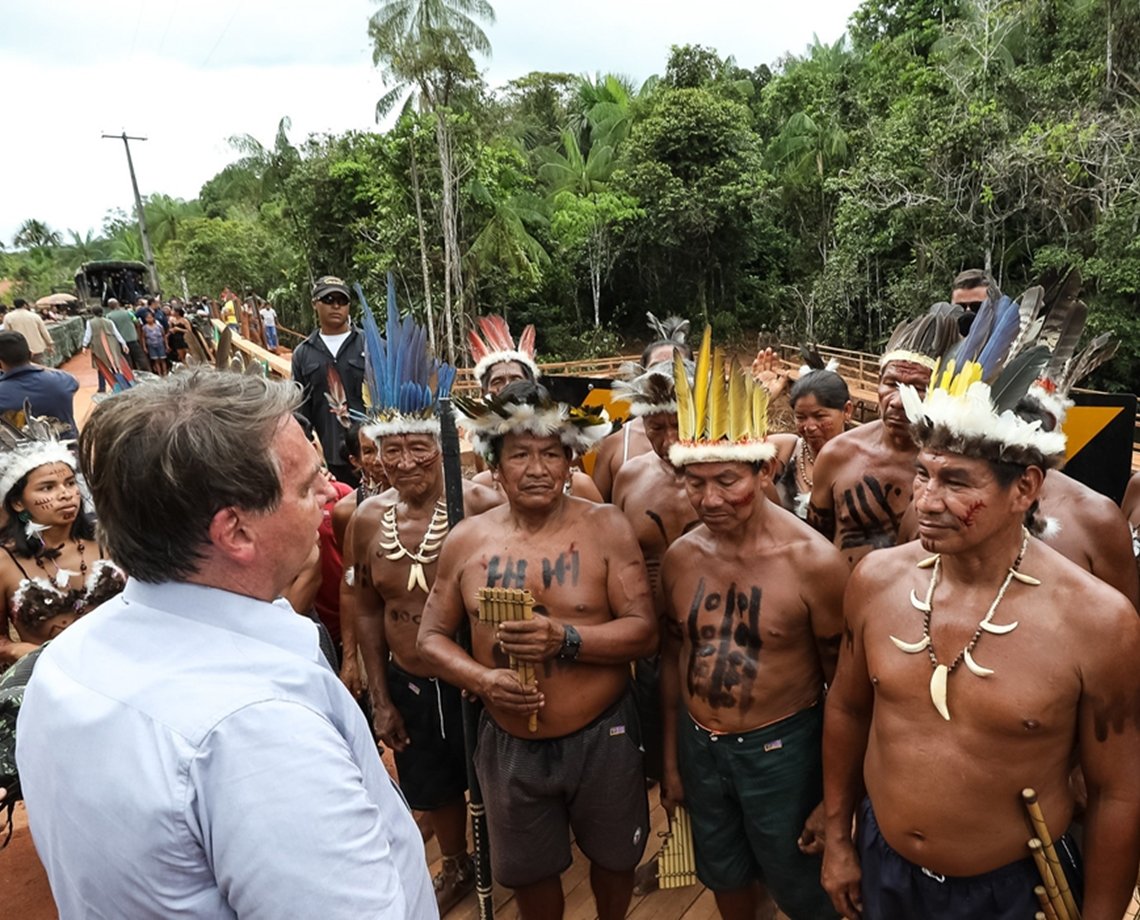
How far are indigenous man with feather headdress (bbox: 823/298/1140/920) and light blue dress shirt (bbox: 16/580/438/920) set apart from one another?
1531 millimetres

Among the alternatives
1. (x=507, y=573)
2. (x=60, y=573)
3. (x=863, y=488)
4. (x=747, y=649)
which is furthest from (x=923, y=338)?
(x=60, y=573)

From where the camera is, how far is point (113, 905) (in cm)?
122

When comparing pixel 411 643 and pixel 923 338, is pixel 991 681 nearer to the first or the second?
pixel 411 643

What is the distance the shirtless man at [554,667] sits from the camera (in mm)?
A: 2781

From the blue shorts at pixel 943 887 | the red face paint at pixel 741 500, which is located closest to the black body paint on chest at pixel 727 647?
the red face paint at pixel 741 500

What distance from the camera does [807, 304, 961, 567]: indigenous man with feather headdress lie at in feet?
12.3

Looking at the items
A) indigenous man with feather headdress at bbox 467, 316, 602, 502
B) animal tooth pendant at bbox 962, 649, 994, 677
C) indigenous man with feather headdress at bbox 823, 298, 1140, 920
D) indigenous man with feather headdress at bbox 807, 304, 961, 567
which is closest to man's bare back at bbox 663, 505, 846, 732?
indigenous man with feather headdress at bbox 823, 298, 1140, 920

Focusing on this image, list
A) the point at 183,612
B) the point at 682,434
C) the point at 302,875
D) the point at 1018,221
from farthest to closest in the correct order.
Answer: the point at 1018,221
the point at 682,434
the point at 183,612
the point at 302,875

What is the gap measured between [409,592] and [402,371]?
1.02 m

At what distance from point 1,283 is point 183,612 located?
7419cm

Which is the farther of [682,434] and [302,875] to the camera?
[682,434]

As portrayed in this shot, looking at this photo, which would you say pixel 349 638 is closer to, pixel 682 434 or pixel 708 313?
pixel 682 434

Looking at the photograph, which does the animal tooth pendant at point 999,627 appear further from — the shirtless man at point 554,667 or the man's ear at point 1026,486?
the shirtless man at point 554,667

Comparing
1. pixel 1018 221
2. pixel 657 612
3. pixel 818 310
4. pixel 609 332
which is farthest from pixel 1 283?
pixel 657 612
